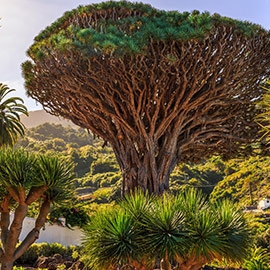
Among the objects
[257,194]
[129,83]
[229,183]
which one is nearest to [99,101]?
[129,83]

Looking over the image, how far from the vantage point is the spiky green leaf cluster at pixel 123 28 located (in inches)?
331

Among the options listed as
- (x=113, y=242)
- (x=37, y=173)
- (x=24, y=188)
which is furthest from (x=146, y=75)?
(x=113, y=242)

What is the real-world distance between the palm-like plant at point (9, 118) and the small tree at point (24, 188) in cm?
1289

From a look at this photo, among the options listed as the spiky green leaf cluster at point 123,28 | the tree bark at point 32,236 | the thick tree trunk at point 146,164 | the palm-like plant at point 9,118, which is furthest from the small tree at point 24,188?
the palm-like plant at point 9,118

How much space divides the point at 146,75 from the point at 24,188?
5.50m

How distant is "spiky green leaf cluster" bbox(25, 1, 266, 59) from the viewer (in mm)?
8398

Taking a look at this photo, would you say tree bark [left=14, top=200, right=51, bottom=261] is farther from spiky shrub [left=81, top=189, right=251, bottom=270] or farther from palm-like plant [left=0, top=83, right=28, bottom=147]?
palm-like plant [left=0, top=83, right=28, bottom=147]

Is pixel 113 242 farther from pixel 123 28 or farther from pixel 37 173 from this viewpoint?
pixel 123 28

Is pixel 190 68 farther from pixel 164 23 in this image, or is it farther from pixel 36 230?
pixel 36 230

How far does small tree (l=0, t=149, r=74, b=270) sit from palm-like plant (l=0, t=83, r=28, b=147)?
12887mm

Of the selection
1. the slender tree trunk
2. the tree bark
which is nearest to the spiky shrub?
the tree bark

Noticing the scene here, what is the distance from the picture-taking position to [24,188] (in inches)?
190

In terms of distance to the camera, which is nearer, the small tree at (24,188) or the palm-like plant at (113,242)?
the palm-like plant at (113,242)

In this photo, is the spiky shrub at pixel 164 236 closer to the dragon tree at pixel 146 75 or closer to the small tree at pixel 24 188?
the small tree at pixel 24 188
